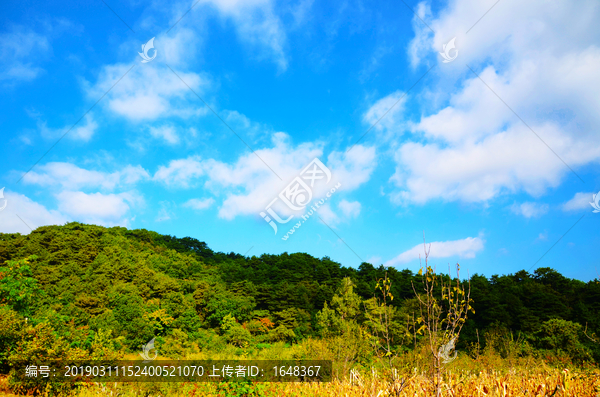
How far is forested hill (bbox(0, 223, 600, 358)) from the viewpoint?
2534 cm

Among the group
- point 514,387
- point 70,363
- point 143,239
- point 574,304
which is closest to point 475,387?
point 514,387

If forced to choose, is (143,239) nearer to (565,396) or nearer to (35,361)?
(35,361)

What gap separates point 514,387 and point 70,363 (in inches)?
473

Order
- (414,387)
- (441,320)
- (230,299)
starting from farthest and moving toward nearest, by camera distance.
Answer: (230,299), (441,320), (414,387)

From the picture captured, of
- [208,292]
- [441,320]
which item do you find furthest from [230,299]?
[441,320]

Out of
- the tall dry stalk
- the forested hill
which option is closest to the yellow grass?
the tall dry stalk

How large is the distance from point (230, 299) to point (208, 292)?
7.88 feet

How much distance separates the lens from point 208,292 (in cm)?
3052

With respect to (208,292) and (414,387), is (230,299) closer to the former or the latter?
(208,292)

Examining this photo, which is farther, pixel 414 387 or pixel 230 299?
pixel 230 299

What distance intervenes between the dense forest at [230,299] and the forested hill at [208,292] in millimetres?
104

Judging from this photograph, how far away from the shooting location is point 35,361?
9727 millimetres

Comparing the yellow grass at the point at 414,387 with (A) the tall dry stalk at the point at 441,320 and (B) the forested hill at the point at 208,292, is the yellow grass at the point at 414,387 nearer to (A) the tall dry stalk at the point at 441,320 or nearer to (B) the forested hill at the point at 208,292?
(A) the tall dry stalk at the point at 441,320

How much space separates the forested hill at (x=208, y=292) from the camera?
25.3 metres
